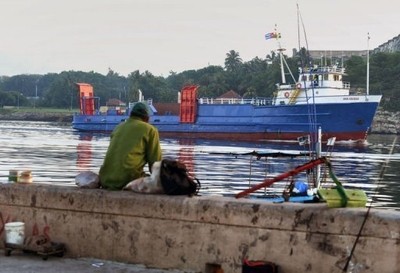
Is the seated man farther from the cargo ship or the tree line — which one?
the tree line

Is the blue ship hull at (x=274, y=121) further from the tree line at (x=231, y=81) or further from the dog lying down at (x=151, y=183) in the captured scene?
the dog lying down at (x=151, y=183)

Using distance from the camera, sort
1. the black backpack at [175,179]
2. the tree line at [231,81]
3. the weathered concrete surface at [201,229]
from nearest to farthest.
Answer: the weathered concrete surface at [201,229]
the black backpack at [175,179]
the tree line at [231,81]

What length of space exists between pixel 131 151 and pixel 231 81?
124994 millimetres

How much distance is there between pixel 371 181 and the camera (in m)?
23.1

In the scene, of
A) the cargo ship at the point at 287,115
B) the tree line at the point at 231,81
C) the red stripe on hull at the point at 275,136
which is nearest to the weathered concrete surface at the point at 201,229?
the cargo ship at the point at 287,115

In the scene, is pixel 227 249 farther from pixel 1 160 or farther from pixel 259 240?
pixel 1 160

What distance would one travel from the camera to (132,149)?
5.62m

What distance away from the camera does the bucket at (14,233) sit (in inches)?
229

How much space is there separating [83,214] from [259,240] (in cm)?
175

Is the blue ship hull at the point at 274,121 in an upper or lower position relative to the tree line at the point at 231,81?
lower

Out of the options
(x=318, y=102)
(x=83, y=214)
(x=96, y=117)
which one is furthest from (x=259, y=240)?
Answer: (x=96, y=117)

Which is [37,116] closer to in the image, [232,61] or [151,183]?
[232,61]

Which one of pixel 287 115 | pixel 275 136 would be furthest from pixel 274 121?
pixel 287 115

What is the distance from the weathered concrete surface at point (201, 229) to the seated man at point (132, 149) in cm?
23
